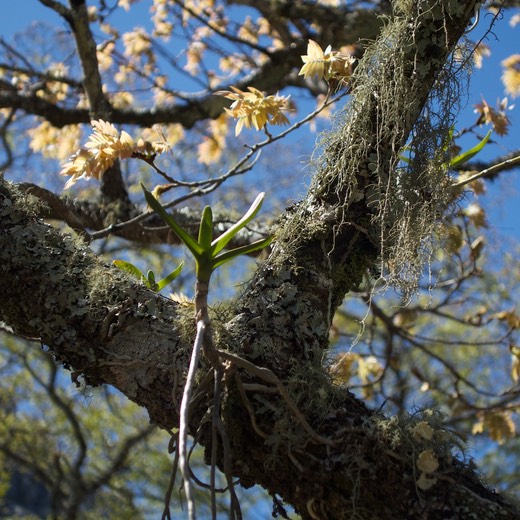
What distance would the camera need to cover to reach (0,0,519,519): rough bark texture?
123 centimetres

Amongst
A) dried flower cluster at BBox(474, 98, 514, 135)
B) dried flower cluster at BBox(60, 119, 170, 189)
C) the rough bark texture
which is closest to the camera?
the rough bark texture

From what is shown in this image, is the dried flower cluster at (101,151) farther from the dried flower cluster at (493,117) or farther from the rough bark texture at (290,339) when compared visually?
the dried flower cluster at (493,117)

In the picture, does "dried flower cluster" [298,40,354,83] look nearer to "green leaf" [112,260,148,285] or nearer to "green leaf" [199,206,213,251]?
"green leaf" [112,260,148,285]

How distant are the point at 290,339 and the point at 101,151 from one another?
1059 millimetres

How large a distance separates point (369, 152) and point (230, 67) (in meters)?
3.65

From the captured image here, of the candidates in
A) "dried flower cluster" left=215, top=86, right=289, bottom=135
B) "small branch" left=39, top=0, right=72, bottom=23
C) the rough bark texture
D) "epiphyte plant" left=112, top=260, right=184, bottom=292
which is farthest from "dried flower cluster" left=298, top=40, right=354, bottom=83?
"small branch" left=39, top=0, right=72, bottom=23

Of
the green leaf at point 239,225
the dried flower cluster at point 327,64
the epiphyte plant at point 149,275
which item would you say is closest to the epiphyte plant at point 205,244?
the green leaf at point 239,225

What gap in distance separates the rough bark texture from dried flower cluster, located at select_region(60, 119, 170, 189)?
0.66 metres

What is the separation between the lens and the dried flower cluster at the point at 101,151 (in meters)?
2.21

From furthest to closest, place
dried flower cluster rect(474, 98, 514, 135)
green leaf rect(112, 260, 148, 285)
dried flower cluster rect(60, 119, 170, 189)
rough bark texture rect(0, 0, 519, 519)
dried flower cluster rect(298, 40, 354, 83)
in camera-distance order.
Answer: dried flower cluster rect(474, 98, 514, 135)
dried flower cluster rect(60, 119, 170, 189)
dried flower cluster rect(298, 40, 354, 83)
green leaf rect(112, 260, 148, 285)
rough bark texture rect(0, 0, 519, 519)

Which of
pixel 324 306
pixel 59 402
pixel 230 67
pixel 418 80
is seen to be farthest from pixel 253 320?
pixel 59 402

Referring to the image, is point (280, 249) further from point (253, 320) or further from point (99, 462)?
point (99, 462)

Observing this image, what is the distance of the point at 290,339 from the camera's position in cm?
141

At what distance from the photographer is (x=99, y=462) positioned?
6.50 m
